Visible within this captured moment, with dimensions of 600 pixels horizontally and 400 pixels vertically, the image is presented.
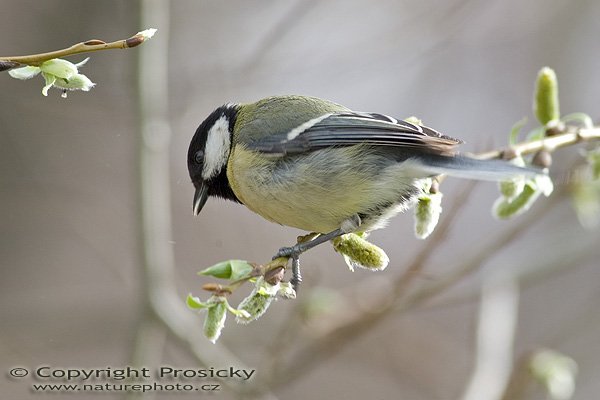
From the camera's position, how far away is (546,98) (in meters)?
2.22

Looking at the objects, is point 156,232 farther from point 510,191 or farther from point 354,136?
point 510,191

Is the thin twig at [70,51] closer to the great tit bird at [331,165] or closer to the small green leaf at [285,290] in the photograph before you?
the small green leaf at [285,290]

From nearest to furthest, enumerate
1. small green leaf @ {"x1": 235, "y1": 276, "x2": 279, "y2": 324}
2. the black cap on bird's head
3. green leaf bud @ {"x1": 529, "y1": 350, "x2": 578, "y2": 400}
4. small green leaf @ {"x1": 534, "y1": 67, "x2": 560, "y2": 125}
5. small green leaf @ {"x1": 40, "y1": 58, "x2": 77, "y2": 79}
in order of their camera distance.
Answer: small green leaf @ {"x1": 40, "y1": 58, "x2": 77, "y2": 79} < small green leaf @ {"x1": 235, "y1": 276, "x2": 279, "y2": 324} < small green leaf @ {"x1": 534, "y1": 67, "x2": 560, "y2": 125} < green leaf bud @ {"x1": 529, "y1": 350, "x2": 578, "y2": 400} < the black cap on bird's head

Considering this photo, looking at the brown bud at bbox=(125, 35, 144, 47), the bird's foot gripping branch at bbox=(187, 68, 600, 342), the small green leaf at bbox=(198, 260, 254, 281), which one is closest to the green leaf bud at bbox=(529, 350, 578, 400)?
the bird's foot gripping branch at bbox=(187, 68, 600, 342)

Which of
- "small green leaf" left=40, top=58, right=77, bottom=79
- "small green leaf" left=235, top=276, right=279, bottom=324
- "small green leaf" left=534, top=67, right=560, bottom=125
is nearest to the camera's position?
"small green leaf" left=40, top=58, right=77, bottom=79

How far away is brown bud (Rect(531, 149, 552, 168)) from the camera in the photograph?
2.19 metres

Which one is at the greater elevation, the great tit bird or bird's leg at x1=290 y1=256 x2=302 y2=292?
the great tit bird

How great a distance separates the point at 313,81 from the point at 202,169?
1.44 meters

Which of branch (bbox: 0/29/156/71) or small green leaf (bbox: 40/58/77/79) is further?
small green leaf (bbox: 40/58/77/79)

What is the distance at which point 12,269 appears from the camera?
4918mm

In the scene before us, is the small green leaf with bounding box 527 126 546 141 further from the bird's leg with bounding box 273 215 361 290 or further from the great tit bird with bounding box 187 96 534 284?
the bird's leg with bounding box 273 215 361 290

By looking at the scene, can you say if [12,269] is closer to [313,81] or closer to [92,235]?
[92,235]

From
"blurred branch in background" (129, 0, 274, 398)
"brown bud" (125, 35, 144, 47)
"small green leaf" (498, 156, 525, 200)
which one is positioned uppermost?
"small green leaf" (498, 156, 525, 200)

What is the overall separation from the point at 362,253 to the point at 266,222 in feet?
10.8
